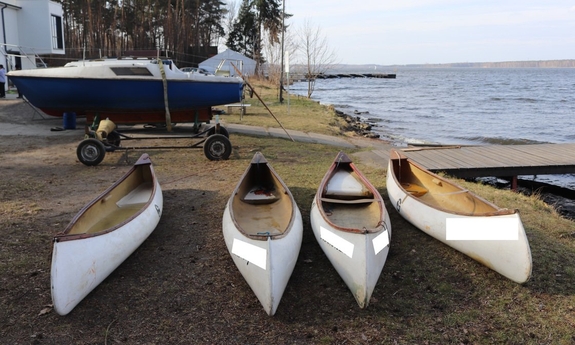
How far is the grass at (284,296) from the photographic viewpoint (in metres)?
3.90

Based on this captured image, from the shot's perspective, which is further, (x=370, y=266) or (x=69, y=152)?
(x=69, y=152)

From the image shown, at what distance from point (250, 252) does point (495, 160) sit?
23.7 ft

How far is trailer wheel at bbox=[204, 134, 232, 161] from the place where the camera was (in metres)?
9.55

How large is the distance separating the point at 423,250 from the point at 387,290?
108cm

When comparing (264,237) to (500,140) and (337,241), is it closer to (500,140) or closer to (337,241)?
(337,241)

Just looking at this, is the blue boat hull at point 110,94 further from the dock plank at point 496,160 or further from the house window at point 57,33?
the house window at point 57,33

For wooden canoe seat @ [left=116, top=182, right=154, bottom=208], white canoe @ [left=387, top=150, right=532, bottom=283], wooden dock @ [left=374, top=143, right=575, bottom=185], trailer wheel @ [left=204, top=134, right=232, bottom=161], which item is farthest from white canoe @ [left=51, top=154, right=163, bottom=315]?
wooden dock @ [left=374, top=143, right=575, bottom=185]

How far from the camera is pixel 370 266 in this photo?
4262 mm

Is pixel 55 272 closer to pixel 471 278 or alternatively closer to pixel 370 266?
pixel 370 266

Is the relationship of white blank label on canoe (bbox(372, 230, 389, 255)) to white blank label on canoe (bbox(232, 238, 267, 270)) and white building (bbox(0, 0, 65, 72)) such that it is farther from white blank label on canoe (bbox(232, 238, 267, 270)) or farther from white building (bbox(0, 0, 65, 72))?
white building (bbox(0, 0, 65, 72))

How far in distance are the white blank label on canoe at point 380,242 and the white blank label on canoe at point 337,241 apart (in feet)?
0.71

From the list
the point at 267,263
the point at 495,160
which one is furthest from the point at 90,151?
the point at 495,160

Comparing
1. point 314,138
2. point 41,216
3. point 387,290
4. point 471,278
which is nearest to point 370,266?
point 387,290

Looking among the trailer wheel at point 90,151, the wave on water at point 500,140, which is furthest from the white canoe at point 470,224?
the wave on water at point 500,140
